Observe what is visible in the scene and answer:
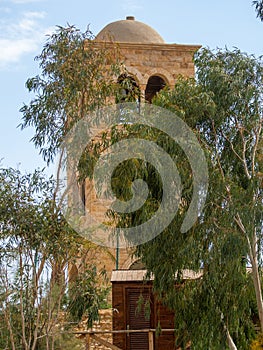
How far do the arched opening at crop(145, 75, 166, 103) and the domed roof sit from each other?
1.30 m

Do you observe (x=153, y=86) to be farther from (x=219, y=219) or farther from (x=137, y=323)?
(x=219, y=219)

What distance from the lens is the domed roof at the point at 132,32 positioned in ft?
81.8

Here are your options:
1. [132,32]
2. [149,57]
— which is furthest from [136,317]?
[132,32]

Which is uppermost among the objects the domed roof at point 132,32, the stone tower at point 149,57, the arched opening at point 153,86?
the domed roof at point 132,32

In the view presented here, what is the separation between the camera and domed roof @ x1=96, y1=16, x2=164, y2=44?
981 inches

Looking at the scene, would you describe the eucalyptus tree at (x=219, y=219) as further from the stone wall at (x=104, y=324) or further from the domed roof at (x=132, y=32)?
the domed roof at (x=132, y=32)

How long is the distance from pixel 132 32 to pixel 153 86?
6.58 ft

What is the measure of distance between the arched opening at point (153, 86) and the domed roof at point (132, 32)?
130cm

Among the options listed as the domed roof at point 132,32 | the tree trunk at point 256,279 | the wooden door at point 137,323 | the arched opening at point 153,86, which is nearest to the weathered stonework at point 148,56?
the domed roof at point 132,32

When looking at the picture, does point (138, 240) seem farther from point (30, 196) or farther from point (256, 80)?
point (256, 80)

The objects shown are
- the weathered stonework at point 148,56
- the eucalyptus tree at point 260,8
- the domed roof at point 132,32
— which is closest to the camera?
the eucalyptus tree at point 260,8

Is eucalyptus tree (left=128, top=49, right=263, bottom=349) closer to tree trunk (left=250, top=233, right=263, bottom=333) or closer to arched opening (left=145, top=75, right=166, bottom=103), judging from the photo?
tree trunk (left=250, top=233, right=263, bottom=333)

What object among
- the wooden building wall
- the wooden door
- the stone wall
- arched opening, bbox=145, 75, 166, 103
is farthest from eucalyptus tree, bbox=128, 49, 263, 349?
arched opening, bbox=145, 75, 166, 103

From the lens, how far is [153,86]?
25219 mm
